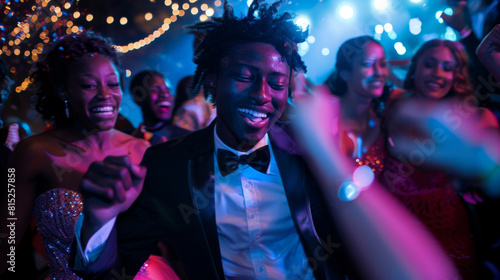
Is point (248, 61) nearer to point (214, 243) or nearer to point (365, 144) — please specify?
point (214, 243)

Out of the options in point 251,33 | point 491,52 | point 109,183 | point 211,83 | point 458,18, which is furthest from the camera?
point 458,18

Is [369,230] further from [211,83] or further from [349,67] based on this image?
[349,67]

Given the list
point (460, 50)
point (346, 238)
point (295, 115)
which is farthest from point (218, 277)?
point (460, 50)

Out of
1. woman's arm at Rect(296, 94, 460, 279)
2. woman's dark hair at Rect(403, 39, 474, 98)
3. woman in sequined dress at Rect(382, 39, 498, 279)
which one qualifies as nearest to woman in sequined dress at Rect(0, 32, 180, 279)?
woman's arm at Rect(296, 94, 460, 279)

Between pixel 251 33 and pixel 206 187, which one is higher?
pixel 251 33

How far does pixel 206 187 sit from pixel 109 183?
0.62 meters

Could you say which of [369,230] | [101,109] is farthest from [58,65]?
[369,230]

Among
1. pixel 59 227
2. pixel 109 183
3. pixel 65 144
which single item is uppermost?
pixel 109 183

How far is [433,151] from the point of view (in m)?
2.42

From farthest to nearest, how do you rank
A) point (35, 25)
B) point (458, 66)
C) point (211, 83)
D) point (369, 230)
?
1. point (35, 25)
2. point (458, 66)
3. point (211, 83)
4. point (369, 230)

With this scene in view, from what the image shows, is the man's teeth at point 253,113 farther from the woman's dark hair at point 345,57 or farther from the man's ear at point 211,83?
the woman's dark hair at point 345,57

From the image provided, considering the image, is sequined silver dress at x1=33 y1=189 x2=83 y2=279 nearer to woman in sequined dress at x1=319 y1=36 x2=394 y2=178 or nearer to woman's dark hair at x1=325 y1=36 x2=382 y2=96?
woman in sequined dress at x1=319 y1=36 x2=394 y2=178

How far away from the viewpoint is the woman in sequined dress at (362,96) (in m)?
2.78

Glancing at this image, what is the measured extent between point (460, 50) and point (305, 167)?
1.94 m
